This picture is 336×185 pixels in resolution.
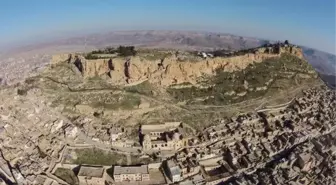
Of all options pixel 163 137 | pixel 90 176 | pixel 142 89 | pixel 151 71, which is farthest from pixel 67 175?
pixel 151 71

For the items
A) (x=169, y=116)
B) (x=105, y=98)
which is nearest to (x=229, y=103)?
(x=169, y=116)

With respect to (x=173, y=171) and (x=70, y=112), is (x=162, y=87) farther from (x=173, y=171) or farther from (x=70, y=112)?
(x=173, y=171)

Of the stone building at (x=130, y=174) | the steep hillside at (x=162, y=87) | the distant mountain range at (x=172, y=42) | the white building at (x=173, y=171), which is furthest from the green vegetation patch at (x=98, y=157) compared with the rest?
the distant mountain range at (x=172, y=42)

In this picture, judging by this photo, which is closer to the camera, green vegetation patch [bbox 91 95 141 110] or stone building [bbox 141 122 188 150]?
stone building [bbox 141 122 188 150]

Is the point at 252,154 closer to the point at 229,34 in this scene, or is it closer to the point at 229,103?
the point at 229,103

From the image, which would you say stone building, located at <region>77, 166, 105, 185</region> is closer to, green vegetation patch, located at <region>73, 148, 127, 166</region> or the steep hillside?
green vegetation patch, located at <region>73, 148, 127, 166</region>

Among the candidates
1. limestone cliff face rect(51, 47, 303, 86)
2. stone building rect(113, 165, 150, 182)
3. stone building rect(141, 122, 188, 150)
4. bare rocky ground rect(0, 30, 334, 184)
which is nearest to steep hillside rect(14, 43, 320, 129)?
limestone cliff face rect(51, 47, 303, 86)
